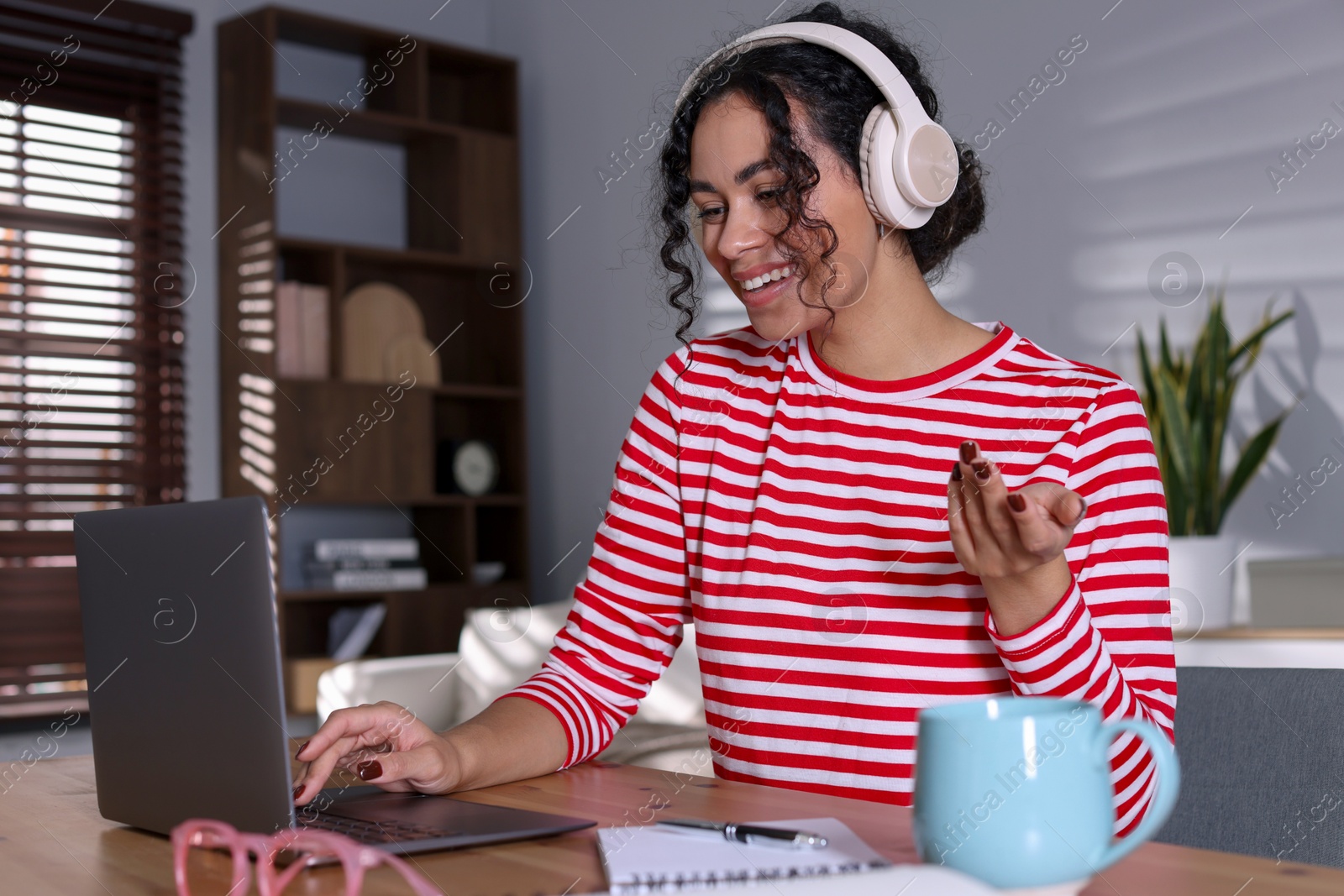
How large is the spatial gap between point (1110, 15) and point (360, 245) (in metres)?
2.17

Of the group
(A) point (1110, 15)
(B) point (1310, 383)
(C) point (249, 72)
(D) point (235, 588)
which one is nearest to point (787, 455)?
(D) point (235, 588)

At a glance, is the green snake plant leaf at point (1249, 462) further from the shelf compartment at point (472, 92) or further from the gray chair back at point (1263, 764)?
the shelf compartment at point (472, 92)

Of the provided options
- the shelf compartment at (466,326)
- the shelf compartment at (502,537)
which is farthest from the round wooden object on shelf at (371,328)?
the shelf compartment at (502,537)

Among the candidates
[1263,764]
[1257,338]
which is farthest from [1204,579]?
[1263,764]

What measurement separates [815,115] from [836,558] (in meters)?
0.39

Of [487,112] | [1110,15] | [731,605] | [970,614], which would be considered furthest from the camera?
[487,112]

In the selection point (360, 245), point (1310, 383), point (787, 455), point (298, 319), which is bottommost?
point (787, 455)

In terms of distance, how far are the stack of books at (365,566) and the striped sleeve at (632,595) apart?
248 cm

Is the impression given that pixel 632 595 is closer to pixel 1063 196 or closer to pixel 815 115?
pixel 815 115

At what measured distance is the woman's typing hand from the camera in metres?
0.67

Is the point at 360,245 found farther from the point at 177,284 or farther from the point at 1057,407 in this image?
the point at 1057,407

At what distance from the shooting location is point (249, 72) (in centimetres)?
348

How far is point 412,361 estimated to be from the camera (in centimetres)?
381

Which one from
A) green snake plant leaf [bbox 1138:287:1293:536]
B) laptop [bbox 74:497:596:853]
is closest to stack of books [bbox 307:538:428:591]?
green snake plant leaf [bbox 1138:287:1293:536]
